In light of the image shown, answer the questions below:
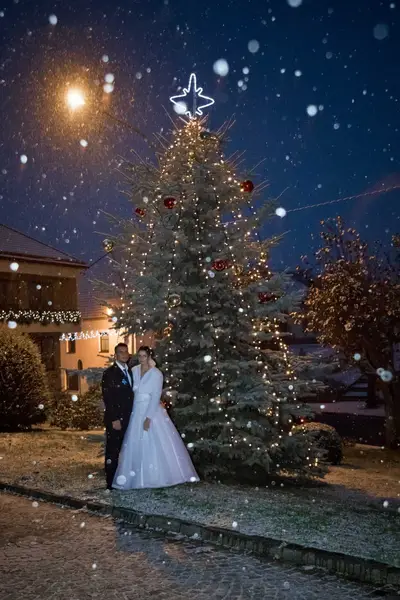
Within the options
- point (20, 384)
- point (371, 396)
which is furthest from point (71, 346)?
point (20, 384)

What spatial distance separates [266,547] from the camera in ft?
23.8

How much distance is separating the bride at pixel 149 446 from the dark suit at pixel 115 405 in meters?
0.09

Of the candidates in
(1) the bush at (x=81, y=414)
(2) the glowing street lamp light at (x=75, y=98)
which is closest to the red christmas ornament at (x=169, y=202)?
(2) the glowing street lamp light at (x=75, y=98)

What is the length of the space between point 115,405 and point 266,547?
12.7 ft

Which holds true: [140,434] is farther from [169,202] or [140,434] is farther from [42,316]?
[42,316]

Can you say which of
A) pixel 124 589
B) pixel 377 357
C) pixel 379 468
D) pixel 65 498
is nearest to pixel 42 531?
pixel 65 498

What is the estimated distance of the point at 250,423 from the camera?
11.0m

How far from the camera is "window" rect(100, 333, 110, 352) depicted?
136ft

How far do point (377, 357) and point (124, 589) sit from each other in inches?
773

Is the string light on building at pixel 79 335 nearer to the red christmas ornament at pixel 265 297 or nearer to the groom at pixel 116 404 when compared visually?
the red christmas ornament at pixel 265 297

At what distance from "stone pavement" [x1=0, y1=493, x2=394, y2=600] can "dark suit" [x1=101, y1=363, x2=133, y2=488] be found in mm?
2107

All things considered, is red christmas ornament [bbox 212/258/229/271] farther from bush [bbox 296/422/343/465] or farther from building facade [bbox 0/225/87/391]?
building facade [bbox 0/225/87/391]

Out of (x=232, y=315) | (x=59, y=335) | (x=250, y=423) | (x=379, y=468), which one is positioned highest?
(x=59, y=335)

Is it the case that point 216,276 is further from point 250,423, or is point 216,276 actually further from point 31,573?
point 31,573
